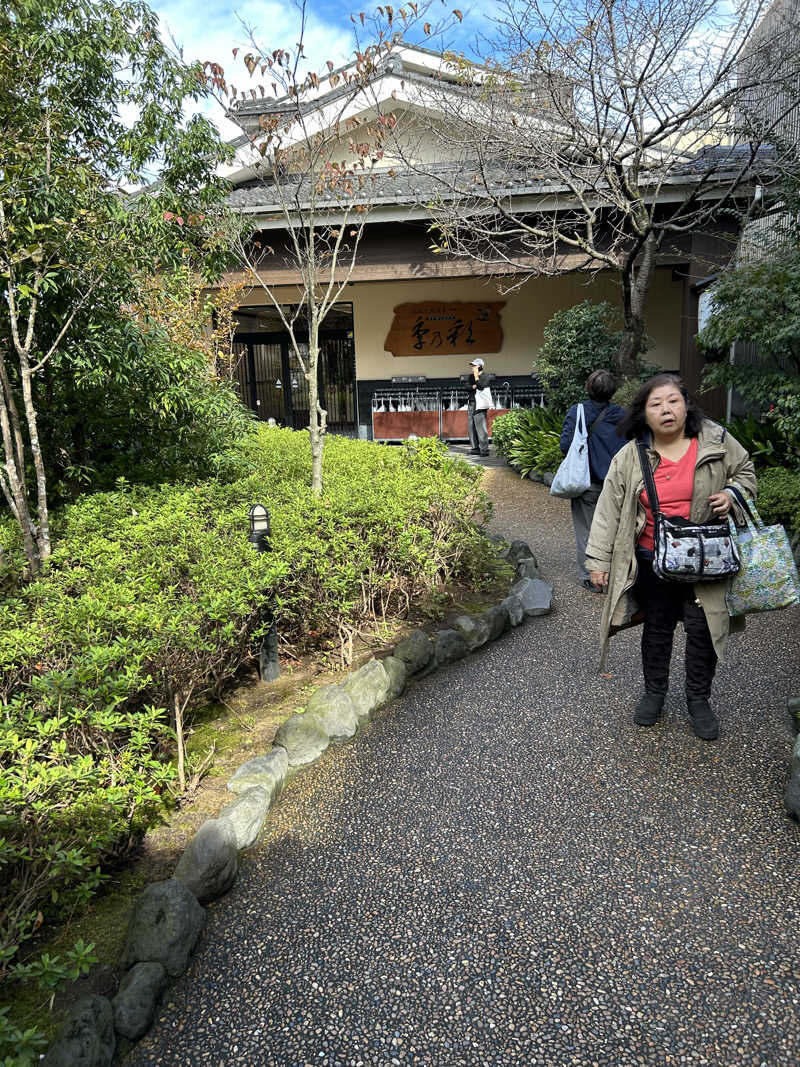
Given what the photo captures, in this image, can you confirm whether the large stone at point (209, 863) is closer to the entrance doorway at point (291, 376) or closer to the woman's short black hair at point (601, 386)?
the woman's short black hair at point (601, 386)

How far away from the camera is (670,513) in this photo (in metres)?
2.89

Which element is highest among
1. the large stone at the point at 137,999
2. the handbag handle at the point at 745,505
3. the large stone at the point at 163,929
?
the handbag handle at the point at 745,505

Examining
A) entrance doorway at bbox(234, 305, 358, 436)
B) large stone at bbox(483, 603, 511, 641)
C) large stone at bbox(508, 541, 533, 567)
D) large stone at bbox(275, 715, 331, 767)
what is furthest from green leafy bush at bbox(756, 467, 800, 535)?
entrance doorway at bbox(234, 305, 358, 436)

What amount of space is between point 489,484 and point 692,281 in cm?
393

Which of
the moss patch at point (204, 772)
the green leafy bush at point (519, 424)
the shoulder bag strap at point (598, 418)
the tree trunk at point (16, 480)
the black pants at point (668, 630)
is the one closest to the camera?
the moss patch at point (204, 772)

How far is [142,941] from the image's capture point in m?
1.93

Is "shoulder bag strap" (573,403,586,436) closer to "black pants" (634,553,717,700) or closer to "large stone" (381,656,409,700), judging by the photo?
"black pants" (634,553,717,700)

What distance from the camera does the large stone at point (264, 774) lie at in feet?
8.93

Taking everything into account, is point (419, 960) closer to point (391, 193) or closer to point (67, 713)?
point (67, 713)

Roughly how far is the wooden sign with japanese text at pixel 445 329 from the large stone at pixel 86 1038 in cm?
1272

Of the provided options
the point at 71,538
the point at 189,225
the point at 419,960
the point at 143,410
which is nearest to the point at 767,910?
the point at 419,960

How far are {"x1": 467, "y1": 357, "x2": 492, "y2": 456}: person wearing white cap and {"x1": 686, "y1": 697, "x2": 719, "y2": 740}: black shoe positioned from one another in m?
8.77

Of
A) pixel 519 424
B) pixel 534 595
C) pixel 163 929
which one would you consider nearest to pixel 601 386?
pixel 534 595

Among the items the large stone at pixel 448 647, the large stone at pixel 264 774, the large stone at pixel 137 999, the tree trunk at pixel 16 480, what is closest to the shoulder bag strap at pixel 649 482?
the large stone at pixel 448 647
